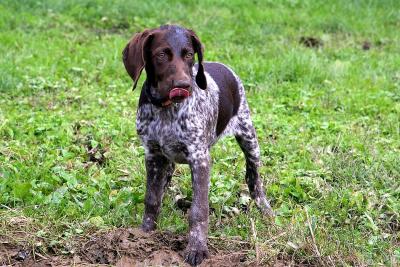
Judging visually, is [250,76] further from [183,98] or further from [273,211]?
[183,98]

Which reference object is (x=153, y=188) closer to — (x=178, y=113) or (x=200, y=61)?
(x=178, y=113)

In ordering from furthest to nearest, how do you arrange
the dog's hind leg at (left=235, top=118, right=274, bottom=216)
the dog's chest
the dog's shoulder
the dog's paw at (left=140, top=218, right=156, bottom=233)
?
the dog's hind leg at (left=235, top=118, right=274, bottom=216), the dog's shoulder, the dog's paw at (left=140, top=218, right=156, bottom=233), the dog's chest

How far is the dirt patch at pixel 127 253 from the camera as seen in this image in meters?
5.03

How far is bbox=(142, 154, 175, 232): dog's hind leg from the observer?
5555mm

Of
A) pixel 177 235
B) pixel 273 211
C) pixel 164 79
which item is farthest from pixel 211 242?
pixel 164 79

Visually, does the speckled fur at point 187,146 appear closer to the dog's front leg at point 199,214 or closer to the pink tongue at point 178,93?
the dog's front leg at point 199,214

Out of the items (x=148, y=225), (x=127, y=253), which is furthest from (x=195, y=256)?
(x=148, y=225)

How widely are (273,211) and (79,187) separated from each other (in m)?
1.62

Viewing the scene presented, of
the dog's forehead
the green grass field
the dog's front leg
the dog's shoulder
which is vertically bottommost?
the green grass field

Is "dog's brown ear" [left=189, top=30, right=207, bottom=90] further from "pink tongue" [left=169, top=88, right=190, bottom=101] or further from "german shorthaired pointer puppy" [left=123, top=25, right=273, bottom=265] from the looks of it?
"pink tongue" [left=169, top=88, right=190, bottom=101]

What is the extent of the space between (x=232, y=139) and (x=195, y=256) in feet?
9.28

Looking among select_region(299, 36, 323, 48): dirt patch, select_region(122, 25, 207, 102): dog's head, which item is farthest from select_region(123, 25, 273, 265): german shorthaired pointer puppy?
select_region(299, 36, 323, 48): dirt patch

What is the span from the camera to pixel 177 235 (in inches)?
214

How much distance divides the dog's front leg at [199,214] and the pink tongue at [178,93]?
59 cm
